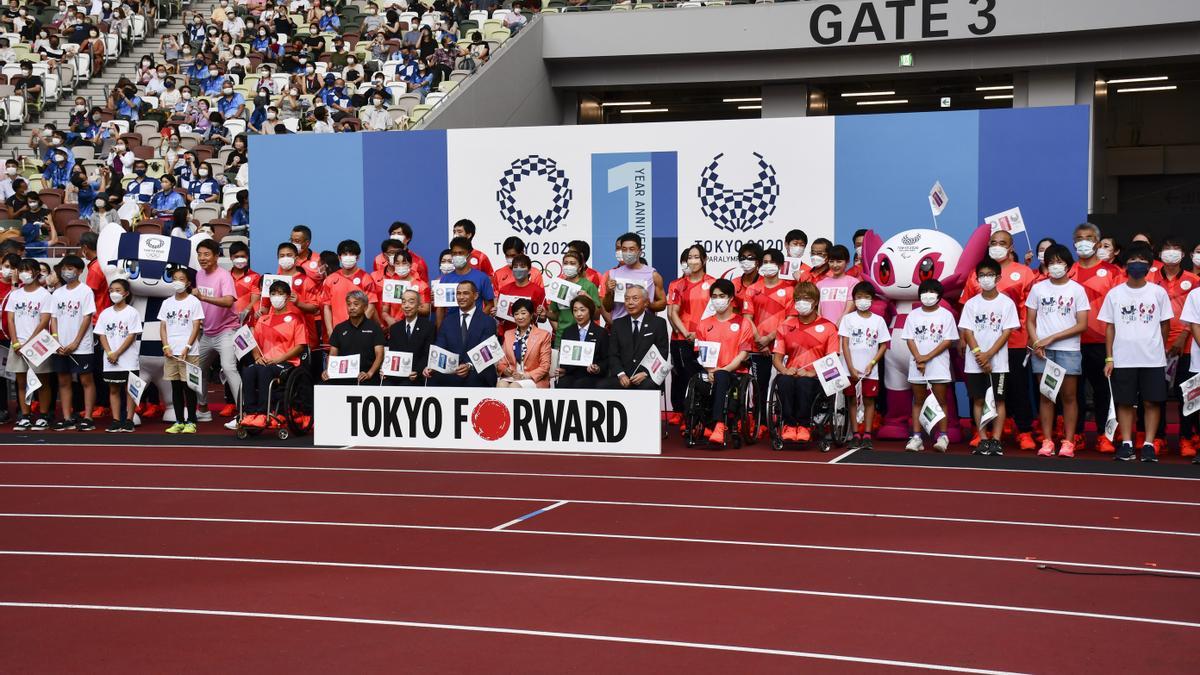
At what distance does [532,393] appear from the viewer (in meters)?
11.3

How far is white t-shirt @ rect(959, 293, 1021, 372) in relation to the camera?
1088 cm

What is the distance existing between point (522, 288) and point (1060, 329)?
4.76 metres

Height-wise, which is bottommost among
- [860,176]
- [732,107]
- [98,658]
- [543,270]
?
[98,658]

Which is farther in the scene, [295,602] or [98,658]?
[295,602]

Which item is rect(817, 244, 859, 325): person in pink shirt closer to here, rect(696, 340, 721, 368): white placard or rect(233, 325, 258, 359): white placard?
rect(696, 340, 721, 368): white placard

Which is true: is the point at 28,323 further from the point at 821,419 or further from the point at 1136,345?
the point at 1136,345

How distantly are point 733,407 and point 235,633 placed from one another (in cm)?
619

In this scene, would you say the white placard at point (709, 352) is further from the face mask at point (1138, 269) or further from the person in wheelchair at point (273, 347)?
the person in wheelchair at point (273, 347)

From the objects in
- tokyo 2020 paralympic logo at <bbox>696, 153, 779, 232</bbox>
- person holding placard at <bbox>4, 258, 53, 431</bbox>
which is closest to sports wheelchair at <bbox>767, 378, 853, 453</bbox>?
tokyo 2020 paralympic logo at <bbox>696, 153, 779, 232</bbox>

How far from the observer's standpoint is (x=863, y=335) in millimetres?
11305

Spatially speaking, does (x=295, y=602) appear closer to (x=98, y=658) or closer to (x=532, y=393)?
(x=98, y=658)

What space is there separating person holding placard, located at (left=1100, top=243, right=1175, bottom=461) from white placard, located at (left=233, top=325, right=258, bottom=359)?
721cm

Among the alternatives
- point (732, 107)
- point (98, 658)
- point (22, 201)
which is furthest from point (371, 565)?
point (732, 107)

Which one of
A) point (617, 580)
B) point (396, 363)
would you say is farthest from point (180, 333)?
point (617, 580)
